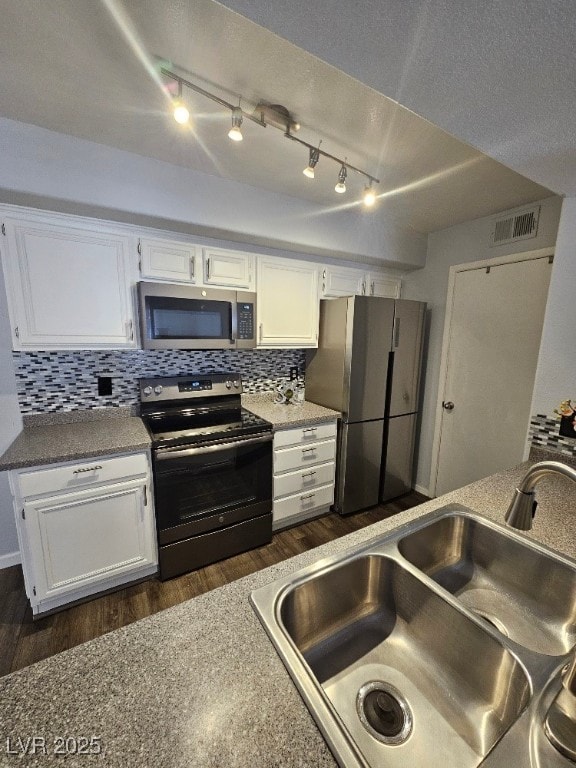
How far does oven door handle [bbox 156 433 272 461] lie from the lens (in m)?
1.73

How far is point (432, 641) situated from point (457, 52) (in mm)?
1528

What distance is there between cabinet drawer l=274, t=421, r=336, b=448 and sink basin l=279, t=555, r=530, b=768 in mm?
1318

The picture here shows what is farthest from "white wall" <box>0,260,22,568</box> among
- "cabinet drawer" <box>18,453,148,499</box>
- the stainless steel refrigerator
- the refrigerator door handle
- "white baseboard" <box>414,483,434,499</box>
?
"white baseboard" <box>414,483,434,499</box>

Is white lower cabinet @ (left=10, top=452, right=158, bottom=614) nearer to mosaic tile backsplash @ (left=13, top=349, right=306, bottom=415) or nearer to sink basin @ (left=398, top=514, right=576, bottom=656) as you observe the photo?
mosaic tile backsplash @ (left=13, top=349, right=306, bottom=415)

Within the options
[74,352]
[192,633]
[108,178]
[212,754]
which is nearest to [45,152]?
[108,178]

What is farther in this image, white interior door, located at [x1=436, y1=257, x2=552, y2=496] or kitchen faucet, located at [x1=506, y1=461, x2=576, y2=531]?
white interior door, located at [x1=436, y1=257, x2=552, y2=496]

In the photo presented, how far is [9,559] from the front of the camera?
1.97 m

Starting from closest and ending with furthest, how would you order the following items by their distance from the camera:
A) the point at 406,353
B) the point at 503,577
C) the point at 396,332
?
1. the point at 503,577
2. the point at 396,332
3. the point at 406,353

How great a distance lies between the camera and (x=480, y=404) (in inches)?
98.3

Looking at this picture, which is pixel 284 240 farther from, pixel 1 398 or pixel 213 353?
pixel 1 398

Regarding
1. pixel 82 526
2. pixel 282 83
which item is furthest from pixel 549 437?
pixel 82 526

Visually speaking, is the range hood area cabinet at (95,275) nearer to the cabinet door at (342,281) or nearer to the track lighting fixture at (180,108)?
the cabinet door at (342,281)

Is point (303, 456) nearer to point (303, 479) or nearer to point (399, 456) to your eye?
point (303, 479)

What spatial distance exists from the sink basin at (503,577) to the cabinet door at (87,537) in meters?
1.46
